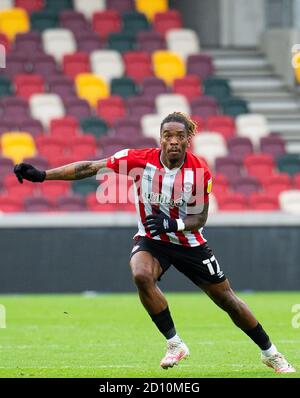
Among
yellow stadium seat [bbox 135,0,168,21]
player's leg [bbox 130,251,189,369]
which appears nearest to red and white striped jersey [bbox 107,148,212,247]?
player's leg [bbox 130,251,189,369]

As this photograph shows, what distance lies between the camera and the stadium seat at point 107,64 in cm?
2478

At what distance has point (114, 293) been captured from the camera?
61.9ft

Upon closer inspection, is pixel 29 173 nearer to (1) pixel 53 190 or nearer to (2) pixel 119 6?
(1) pixel 53 190

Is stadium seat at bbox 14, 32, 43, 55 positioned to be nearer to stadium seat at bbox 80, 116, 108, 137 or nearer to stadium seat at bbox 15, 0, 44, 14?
stadium seat at bbox 15, 0, 44, 14

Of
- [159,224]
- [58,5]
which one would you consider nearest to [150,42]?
[58,5]

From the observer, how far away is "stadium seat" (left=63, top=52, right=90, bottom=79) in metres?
24.6

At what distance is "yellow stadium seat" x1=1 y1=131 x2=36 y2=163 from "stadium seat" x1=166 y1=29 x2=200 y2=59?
4829mm

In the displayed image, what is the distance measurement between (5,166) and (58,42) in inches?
182

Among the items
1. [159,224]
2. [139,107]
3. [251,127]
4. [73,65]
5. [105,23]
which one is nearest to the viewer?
[159,224]

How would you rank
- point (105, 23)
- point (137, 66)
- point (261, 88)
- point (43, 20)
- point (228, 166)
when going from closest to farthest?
point (228, 166), point (137, 66), point (43, 20), point (105, 23), point (261, 88)

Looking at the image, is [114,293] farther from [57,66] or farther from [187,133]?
[187,133]

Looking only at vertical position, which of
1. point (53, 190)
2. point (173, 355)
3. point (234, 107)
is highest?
point (234, 107)

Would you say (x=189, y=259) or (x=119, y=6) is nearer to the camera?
(x=189, y=259)

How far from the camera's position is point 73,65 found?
24.6 m
